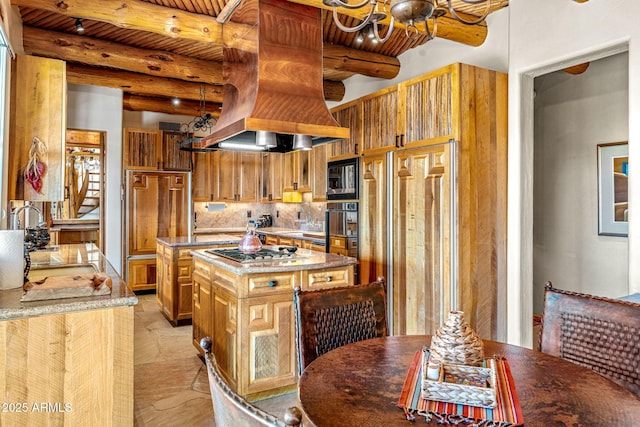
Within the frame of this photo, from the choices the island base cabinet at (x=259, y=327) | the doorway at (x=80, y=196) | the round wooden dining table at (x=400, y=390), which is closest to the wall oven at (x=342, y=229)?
the island base cabinet at (x=259, y=327)

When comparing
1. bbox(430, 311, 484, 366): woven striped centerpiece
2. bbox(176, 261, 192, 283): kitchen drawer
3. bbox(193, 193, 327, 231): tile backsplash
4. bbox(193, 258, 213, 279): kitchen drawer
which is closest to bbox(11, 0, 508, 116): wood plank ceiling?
bbox(193, 193, 327, 231): tile backsplash

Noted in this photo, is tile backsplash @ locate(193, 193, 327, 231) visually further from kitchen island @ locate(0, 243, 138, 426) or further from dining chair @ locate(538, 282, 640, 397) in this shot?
dining chair @ locate(538, 282, 640, 397)

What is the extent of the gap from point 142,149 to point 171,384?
4.11 m

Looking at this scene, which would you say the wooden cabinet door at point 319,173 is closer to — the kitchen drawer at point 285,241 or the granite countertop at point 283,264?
the kitchen drawer at point 285,241

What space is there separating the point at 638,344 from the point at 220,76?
4932mm

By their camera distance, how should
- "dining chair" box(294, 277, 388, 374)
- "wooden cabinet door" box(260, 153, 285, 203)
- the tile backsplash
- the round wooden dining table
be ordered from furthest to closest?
1. "wooden cabinet door" box(260, 153, 285, 203)
2. the tile backsplash
3. "dining chair" box(294, 277, 388, 374)
4. the round wooden dining table

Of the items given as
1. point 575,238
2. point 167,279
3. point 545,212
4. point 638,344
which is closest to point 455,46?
point 545,212

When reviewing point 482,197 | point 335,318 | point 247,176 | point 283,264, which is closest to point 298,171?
point 247,176

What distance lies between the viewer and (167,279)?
15.0ft

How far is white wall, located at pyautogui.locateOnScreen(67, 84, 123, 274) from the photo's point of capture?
5.51m

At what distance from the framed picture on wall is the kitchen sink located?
14.6ft

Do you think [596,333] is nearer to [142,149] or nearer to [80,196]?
[142,149]

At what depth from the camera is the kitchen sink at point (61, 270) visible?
8.91 ft

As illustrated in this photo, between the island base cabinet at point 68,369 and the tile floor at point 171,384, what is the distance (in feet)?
2.33
